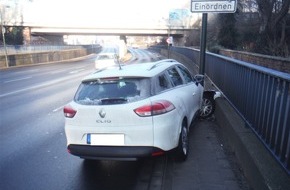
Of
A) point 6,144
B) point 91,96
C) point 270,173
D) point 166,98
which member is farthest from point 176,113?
point 6,144

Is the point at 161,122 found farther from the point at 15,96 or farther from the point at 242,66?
the point at 15,96

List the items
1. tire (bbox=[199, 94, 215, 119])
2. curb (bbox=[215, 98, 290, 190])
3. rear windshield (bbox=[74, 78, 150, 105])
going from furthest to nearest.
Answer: tire (bbox=[199, 94, 215, 119]) → rear windshield (bbox=[74, 78, 150, 105]) → curb (bbox=[215, 98, 290, 190])

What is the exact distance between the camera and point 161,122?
14.6 feet

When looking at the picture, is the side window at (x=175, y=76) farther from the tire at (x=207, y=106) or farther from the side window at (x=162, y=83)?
the tire at (x=207, y=106)

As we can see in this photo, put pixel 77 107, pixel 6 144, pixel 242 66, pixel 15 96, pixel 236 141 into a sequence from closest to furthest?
1. pixel 77 107
2. pixel 236 141
3. pixel 242 66
4. pixel 6 144
5. pixel 15 96

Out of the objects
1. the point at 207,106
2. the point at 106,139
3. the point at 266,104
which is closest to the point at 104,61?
the point at 207,106

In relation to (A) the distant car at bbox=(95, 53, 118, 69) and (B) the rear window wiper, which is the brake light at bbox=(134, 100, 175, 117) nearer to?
(B) the rear window wiper

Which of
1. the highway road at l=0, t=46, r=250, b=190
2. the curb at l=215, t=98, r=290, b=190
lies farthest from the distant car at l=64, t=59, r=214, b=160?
the curb at l=215, t=98, r=290, b=190

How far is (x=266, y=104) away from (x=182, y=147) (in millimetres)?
1435

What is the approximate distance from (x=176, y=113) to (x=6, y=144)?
360 cm

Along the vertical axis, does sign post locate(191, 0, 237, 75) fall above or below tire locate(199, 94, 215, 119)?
above

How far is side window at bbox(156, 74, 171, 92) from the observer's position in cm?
492

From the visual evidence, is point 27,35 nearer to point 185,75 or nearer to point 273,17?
point 273,17

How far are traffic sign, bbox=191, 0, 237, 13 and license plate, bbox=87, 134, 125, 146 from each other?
17.2 ft
